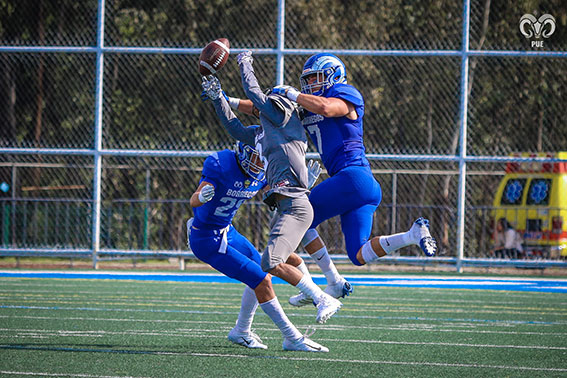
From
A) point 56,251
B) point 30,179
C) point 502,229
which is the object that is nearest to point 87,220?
point 56,251

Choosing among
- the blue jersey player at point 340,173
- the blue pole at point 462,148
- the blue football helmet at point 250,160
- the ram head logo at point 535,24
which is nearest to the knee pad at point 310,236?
the blue jersey player at point 340,173

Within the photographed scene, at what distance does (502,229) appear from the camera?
16797mm

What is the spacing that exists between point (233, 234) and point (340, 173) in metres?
1.18

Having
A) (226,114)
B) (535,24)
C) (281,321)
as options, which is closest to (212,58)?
(226,114)

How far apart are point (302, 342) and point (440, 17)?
1595 centimetres

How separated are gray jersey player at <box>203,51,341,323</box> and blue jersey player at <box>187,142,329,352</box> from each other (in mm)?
365

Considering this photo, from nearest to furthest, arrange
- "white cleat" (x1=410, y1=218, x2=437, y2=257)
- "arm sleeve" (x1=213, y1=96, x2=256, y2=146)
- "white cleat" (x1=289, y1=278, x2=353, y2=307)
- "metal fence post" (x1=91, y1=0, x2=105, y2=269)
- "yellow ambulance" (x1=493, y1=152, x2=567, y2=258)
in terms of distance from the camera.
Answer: "white cleat" (x1=410, y1=218, x2=437, y2=257) → "white cleat" (x1=289, y1=278, x2=353, y2=307) → "arm sleeve" (x1=213, y1=96, x2=256, y2=146) → "metal fence post" (x1=91, y1=0, x2=105, y2=269) → "yellow ambulance" (x1=493, y1=152, x2=567, y2=258)

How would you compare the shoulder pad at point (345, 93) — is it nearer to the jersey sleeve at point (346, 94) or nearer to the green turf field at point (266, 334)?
the jersey sleeve at point (346, 94)

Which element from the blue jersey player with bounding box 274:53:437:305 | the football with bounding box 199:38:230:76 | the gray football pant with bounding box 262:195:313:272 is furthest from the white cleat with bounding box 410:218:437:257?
the football with bounding box 199:38:230:76

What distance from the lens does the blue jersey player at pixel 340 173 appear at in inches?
280

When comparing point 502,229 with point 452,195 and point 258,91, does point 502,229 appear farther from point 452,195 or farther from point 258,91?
point 258,91

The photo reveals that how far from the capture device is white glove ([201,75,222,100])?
7566 millimetres

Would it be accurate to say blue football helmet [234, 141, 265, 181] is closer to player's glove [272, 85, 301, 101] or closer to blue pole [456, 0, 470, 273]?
player's glove [272, 85, 301, 101]

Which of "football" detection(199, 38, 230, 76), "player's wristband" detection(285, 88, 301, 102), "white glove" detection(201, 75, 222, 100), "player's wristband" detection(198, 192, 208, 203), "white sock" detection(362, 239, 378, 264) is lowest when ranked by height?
"white sock" detection(362, 239, 378, 264)
